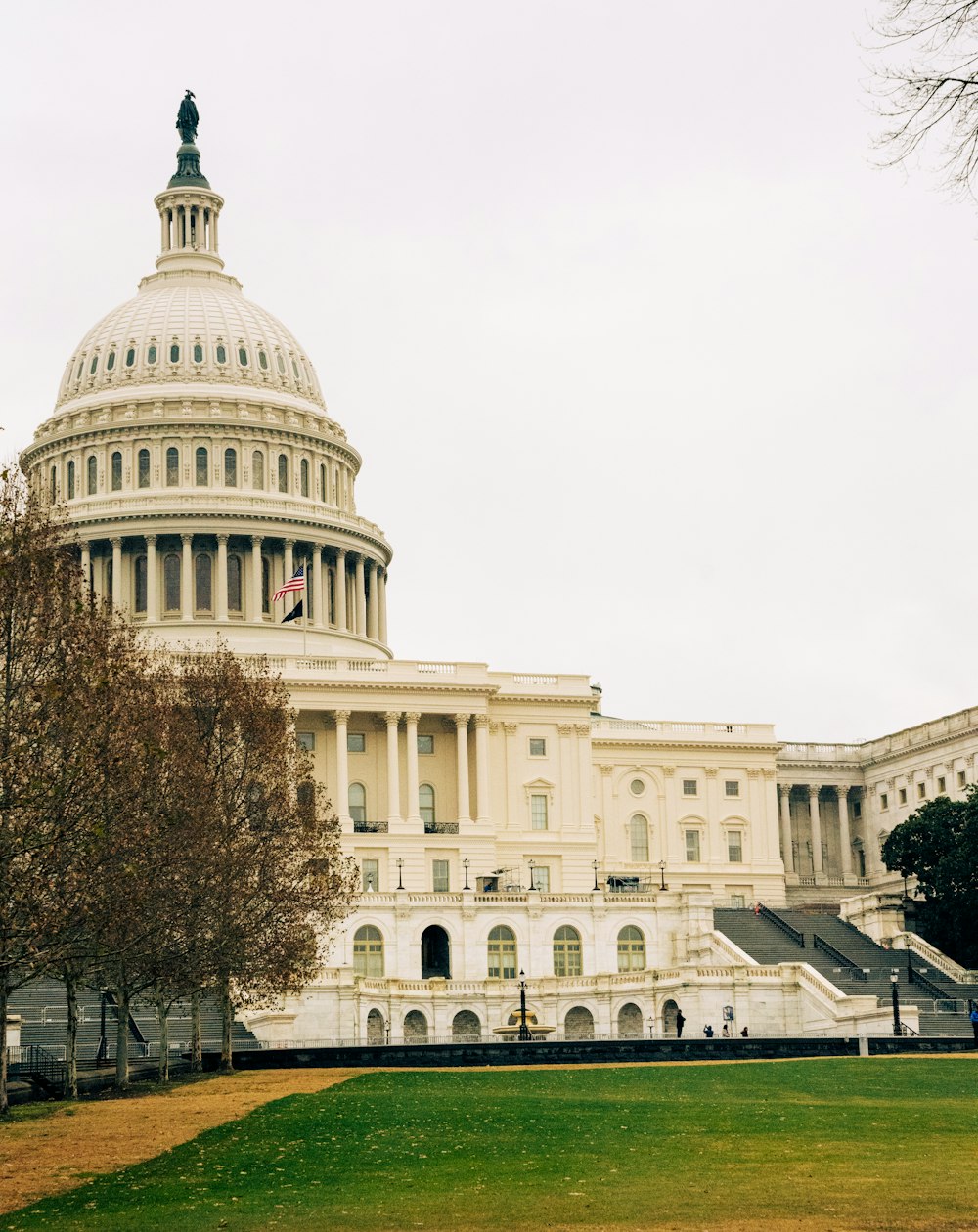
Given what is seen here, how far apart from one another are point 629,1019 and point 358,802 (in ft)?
105

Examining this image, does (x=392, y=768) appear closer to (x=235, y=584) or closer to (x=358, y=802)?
(x=358, y=802)

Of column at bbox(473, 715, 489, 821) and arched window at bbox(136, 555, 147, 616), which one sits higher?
arched window at bbox(136, 555, 147, 616)

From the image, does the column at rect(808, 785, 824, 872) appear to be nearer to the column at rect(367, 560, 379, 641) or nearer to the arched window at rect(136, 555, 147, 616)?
A: the column at rect(367, 560, 379, 641)

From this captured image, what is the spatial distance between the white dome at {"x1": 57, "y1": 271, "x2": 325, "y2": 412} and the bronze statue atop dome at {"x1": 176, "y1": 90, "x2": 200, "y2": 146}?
12900mm

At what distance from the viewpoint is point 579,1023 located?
330 ft

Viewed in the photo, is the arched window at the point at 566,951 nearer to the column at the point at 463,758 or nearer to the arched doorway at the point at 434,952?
the arched doorway at the point at 434,952

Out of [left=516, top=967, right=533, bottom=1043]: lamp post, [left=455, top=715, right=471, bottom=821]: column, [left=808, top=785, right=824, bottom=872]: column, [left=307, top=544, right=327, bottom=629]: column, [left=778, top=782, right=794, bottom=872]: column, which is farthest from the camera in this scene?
[left=778, top=782, right=794, bottom=872]: column

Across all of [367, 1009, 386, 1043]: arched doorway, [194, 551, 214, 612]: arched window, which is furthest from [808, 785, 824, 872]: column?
[367, 1009, 386, 1043]: arched doorway

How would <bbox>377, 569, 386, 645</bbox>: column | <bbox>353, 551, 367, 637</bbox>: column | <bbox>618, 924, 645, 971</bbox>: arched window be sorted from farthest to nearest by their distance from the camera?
<bbox>377, 569, 386, 645</bbox>: column, <bbox>353, 551, 367, 637</bbox>: column, <bbox>618, 924, 645, 971</bbox>: arched window

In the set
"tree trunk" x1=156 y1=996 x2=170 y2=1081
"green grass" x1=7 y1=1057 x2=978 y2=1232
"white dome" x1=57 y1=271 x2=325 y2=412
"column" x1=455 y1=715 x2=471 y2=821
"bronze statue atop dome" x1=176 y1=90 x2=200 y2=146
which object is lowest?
"green grass" x1=7 y1=1057 x2=978 y2=1232

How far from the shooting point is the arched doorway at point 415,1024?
3824 inches

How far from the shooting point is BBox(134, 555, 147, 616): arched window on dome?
142125 mm

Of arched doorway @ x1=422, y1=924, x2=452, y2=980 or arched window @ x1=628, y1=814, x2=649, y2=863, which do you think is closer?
arched doorway @ x1=422, y1=924, x2=452, y2=980

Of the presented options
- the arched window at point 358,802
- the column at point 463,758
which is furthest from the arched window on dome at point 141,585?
the column at point 463,758
